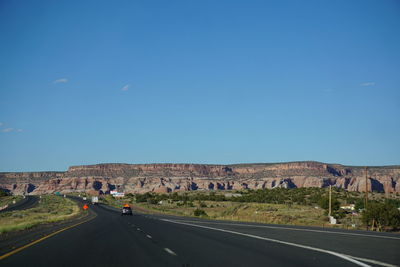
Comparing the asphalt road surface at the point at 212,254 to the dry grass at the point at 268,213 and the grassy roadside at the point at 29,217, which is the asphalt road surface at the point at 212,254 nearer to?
the grassy roadside at the point at 29,217

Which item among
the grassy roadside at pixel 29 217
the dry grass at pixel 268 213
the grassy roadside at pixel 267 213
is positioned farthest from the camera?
the dry grass at pixel 268 213

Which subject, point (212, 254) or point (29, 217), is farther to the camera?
point (29, 217)

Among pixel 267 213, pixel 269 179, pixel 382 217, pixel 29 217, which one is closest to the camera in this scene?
pixel 382 217

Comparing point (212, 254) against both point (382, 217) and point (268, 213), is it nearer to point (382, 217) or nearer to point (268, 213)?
point (382, 217)

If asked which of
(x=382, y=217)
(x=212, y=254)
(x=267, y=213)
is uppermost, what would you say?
(x=382, y=217)

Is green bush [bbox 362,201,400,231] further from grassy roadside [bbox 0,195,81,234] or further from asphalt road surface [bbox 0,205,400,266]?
grassy roadside [bbox 0,195,81,234]

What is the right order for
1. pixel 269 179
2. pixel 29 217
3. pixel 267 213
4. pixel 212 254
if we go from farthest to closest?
1. pixel 269 179
2. pixel 267 213
3. pixel 29 217
4. pixel 212 254

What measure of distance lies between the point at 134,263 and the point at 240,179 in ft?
578

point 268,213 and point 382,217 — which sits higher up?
point 382,217

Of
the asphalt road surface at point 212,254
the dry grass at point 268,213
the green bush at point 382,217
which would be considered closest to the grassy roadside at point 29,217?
the asphalt road surface at point 212,254

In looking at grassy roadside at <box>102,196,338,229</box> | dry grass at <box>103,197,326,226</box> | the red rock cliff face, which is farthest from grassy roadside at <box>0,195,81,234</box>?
the red rock cliff face

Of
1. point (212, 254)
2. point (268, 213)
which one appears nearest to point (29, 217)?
point (268, 213)

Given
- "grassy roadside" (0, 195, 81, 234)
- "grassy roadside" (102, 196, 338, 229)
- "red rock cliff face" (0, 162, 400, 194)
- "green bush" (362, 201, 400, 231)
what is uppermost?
"red rock cliff face" (0, 162, 400, 194)

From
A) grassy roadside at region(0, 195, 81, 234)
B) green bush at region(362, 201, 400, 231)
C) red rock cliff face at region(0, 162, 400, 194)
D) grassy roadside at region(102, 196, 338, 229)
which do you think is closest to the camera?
grassy roadside at region(0, 195, 81, 234)
